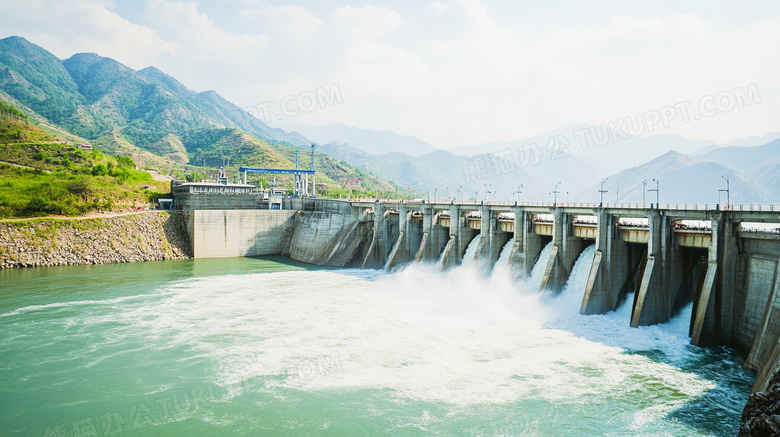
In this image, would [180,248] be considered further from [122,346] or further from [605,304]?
[605,304]

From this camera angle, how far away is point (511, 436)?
1578 cm

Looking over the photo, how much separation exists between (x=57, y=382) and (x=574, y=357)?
23.0m

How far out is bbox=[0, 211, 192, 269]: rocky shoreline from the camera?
46.0 meters

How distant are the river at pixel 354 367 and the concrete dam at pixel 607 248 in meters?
1.26

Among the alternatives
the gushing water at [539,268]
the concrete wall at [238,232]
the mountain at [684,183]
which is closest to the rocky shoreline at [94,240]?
the concrete wall at [238,232]

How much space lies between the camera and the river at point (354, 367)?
664 inches

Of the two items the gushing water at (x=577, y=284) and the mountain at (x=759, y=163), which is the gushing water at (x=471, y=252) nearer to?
the gushing water at (x=577, y=284)

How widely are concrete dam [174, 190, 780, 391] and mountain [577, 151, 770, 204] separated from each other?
63.6m

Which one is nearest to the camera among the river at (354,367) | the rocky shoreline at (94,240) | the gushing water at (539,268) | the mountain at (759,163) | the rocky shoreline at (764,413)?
the rocky shoreline at (764,413)

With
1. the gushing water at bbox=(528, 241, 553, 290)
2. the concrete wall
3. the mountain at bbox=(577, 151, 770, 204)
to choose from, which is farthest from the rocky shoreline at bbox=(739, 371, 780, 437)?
the mountain at bbox=(577, 151, 770, 204)

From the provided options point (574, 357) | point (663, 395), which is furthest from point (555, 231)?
point (663, 395)

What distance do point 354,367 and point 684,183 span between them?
452 feet

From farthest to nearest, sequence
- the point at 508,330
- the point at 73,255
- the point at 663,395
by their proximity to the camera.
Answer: the point at 73,255, the point at 508,330, the point at 663,395

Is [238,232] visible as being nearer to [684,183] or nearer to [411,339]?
[411,339]
